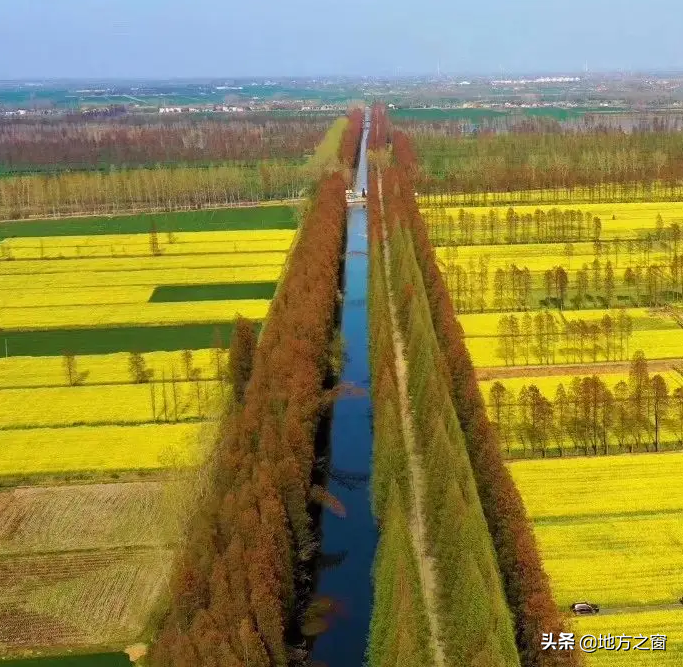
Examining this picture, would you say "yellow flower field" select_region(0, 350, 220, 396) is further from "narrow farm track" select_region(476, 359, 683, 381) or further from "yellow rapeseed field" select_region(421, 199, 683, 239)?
"yellow rapeseed field" select_region(421, 199, 683, 239)

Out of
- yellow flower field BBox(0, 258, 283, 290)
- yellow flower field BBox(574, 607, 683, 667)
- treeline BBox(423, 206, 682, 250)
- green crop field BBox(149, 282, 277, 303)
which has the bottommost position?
yellow flower field BBox(574, 607, 683, 667)

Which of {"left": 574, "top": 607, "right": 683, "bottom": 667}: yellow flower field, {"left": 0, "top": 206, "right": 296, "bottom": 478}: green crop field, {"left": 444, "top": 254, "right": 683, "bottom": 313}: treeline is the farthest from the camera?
{"left": 444, "top": 254, "right": 683, "bottom": 313}: treeline

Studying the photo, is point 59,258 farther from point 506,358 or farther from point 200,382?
point 506,358

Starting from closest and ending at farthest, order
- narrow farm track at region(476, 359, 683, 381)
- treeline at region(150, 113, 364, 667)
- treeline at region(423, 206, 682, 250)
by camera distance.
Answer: treeline at region(150, 113, 364, 667)
narrow farm track at region(476, 359, 683, 381)
treeline at region(423, 206, 682, 250)

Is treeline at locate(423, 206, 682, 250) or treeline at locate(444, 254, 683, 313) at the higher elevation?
treeline at locate(423, 206, 682, 250)

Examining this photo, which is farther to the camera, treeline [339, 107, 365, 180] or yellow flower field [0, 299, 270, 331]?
treeline [339, 107, 365, 180]

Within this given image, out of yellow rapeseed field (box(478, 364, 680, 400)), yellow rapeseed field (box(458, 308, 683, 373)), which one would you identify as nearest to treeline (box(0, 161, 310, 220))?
yellow rapeseed field (box(458, 308, 683, 373))
